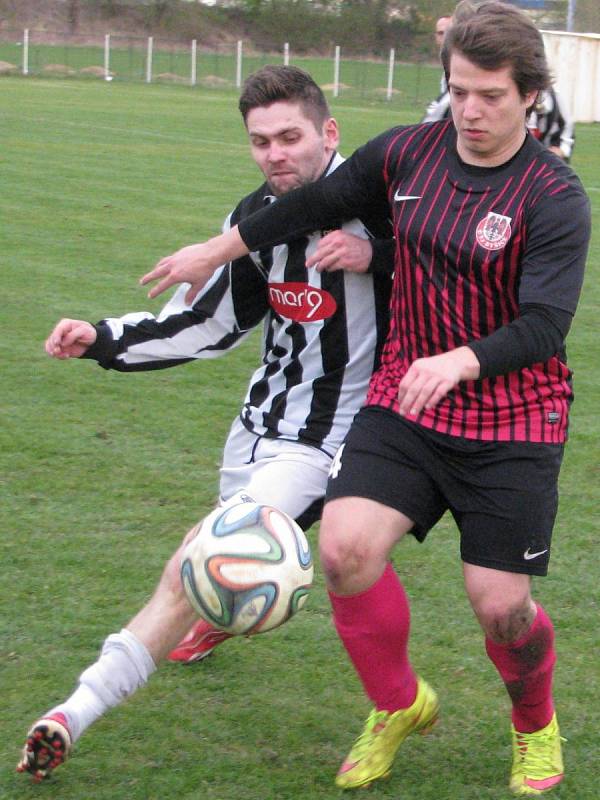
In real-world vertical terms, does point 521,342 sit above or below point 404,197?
below

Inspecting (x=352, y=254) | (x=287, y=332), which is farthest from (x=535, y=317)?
(x=287, y=332)

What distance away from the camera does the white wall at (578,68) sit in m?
27.9

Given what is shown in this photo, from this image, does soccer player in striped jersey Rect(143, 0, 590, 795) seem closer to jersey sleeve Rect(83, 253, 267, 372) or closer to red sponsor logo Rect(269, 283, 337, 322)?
red sponsor logo Rect(269, 283, 337, 322)

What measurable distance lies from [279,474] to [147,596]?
1.03 m

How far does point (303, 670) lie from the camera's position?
12.9 feet

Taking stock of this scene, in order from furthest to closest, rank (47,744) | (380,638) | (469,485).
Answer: (380,638) → (469,485) → (47,744)

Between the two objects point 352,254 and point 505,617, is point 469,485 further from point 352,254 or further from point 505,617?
point 352,254

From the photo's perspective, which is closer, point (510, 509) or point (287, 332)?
point (510, 509)

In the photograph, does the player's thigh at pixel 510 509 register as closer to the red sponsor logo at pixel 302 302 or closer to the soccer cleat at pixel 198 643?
the red sponsor logo at pixel 302 302

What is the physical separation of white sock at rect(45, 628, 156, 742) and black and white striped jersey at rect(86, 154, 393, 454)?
2.76 feet

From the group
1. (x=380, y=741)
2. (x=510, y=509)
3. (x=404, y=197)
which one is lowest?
(x=380, y=741)

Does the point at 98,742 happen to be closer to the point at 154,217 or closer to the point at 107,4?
the point at 154,217

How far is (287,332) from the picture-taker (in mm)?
3793

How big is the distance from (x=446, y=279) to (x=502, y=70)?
51 centimetres
